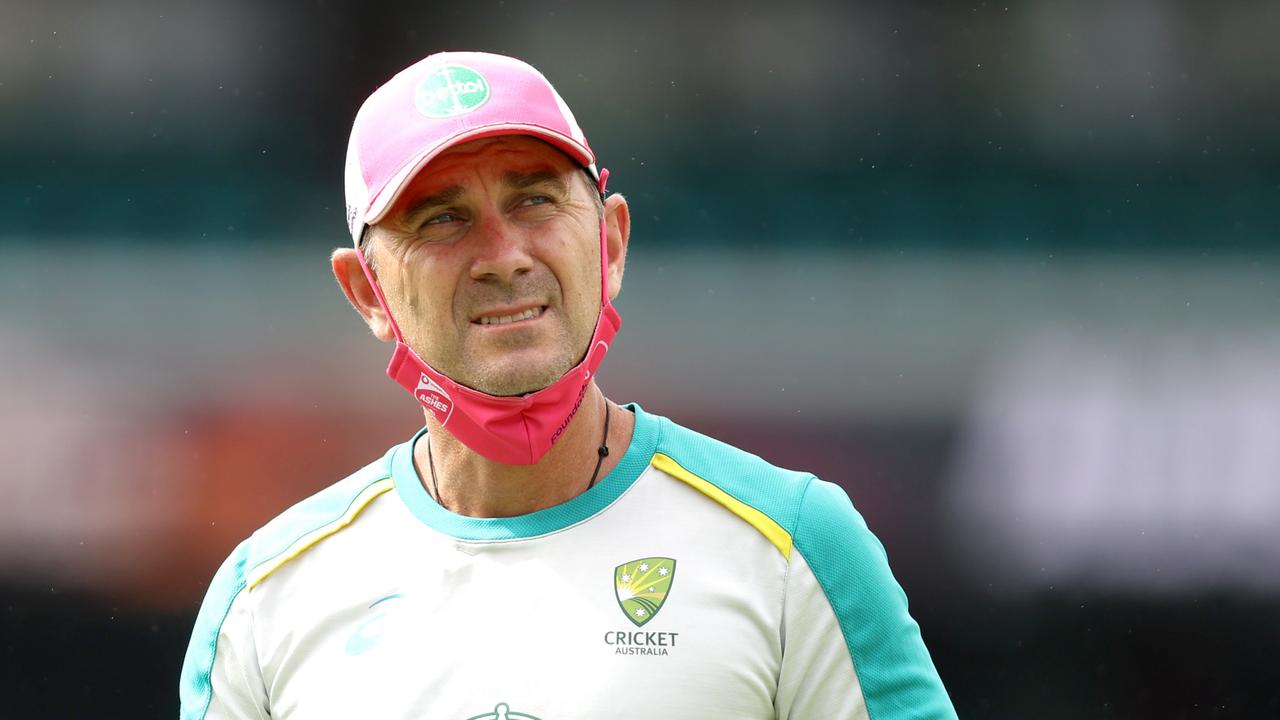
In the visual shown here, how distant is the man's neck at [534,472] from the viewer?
1.88 m

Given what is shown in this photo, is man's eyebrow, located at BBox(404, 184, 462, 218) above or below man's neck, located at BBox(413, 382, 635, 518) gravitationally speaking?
above

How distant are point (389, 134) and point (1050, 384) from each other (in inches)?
122

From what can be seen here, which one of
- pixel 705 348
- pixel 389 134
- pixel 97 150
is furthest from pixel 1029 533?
pixel 97 150

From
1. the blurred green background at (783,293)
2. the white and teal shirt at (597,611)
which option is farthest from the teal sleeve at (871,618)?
the blurred green background at (783,293)

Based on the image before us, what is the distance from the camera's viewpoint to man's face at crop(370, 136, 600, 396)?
179 cm

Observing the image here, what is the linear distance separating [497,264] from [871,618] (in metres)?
0.69

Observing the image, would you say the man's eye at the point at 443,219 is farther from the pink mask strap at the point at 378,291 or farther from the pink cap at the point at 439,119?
the pink mask strap at the point at 378,291

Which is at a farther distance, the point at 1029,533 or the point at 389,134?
the point at 1029,533

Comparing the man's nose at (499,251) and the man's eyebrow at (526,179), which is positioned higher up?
the man's eyebrow at (526,179)

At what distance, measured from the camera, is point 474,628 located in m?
1.81

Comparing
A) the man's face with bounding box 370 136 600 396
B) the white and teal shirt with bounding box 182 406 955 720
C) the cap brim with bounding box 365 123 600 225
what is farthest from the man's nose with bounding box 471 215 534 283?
the white and teal shirt with bounding box 182 406 955 720

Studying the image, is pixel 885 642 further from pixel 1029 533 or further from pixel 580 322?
pixel 1029 533

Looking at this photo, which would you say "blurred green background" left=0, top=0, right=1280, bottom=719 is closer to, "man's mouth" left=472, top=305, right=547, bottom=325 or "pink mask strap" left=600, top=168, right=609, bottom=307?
"pink mask strap" left=600, top=168, right=609, bottom=307

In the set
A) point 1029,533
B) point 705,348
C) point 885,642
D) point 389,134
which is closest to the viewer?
point 885,642
